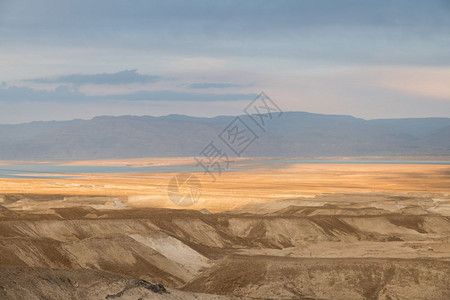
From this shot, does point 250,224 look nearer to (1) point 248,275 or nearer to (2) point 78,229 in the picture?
(2) point 78,229

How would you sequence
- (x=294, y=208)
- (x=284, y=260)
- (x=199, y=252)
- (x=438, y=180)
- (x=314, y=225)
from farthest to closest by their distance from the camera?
(x=438, y=180) → (x=294, y=208) → (x=314, y=225) → (x=199, y=252) → (x=284, y=260)

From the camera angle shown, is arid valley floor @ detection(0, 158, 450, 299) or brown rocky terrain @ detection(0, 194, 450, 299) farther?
arid valley floor @ detection(0, 158, 450, 299)

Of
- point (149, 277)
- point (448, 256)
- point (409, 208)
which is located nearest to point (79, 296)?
point (149, 277)

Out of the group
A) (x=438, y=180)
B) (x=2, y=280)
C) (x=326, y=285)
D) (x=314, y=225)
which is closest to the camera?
(x=2, y=280)

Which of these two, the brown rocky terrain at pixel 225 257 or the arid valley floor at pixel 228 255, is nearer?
the brown rocky terrain at pixel 225 257

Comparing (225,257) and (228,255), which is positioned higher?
(225,257)

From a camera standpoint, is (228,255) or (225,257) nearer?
(225,257)

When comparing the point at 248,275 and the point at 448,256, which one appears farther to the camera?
the point at 448,256

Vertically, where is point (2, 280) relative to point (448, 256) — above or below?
above

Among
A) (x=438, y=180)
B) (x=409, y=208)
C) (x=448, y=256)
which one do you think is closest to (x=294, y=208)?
(x=409, y=208)

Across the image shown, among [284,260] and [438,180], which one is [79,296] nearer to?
[284,260]
